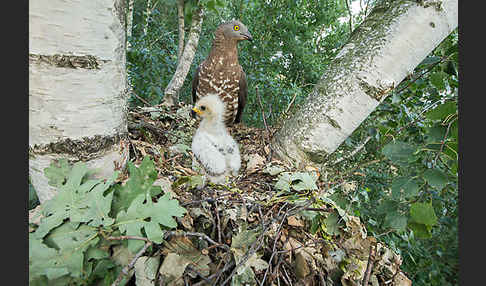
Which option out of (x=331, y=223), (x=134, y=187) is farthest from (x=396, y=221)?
(x=134, y=187)

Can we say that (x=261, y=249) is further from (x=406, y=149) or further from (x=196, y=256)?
(x=406, y=149)

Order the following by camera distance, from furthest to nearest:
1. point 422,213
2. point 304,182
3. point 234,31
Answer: point 234,31
point 304,182
point 422,213

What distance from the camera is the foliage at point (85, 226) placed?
1.59 ft

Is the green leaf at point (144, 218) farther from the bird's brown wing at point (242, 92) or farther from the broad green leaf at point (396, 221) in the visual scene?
the bird's brown wing at point (242, 92)

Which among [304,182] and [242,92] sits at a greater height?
[304,182]

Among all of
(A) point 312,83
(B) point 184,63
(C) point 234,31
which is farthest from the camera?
(A) point 312,83

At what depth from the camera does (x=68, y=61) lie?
0.58 meters

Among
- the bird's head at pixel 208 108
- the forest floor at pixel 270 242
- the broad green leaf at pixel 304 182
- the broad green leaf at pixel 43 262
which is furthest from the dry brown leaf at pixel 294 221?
the bird's head at pixel 208 108

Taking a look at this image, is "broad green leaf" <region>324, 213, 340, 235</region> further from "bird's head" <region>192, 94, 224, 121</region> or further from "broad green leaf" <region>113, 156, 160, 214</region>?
"bird's head" <region>192, 94, 224, 121</region>

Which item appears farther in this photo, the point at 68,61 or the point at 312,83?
the point at 312,83

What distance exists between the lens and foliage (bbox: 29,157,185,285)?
0.49 meters

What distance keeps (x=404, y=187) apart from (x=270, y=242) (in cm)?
33

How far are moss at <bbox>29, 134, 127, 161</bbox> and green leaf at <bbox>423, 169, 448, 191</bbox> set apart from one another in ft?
2.45

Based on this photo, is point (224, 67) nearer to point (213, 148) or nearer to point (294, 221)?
point (213, 148)
